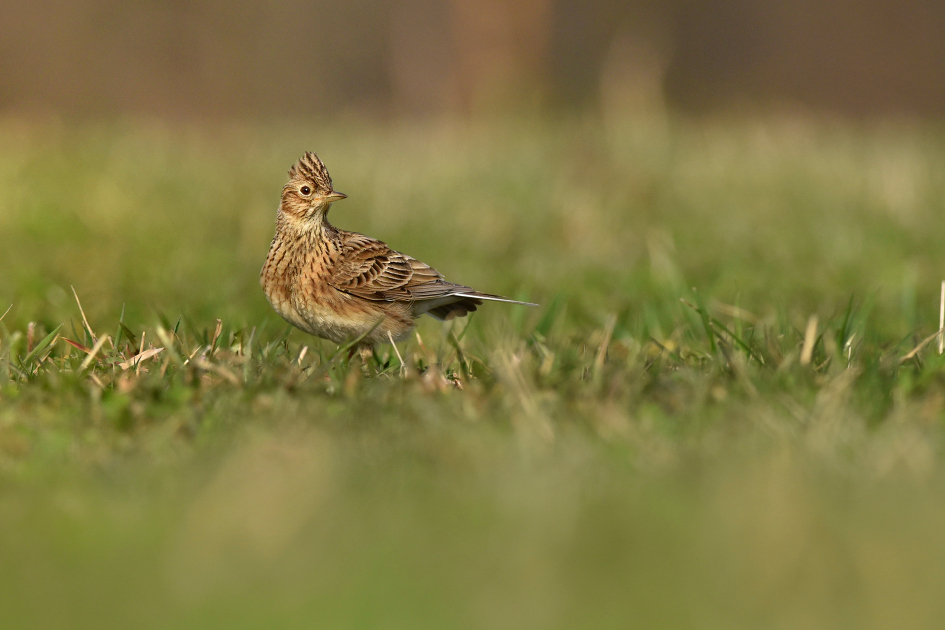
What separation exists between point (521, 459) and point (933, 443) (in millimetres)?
1070

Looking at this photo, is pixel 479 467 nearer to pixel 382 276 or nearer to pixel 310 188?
pixel 382 276

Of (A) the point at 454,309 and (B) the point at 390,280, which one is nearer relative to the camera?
(B) the point at 390,280

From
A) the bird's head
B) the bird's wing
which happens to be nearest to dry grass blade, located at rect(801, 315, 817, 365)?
the bird's wing

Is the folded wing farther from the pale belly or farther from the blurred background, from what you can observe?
the blurred background

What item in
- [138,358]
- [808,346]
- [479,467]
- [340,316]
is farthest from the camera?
[340,316]

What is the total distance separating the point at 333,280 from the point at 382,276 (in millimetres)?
219

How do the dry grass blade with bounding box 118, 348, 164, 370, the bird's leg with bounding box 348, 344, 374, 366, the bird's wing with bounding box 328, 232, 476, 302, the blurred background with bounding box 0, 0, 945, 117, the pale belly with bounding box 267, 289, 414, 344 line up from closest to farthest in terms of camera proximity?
the dry grass blade with bounding box 118, 348, 164, 370 < the bird's leg with bounding box 348, 344, 374, 366 < the pale belly with bounding box 267, 289, 414, 344 < the bird's wing with bounding box 328, 232, 476, 302 < the blurred background with bounding box 0, 0, 945, 117

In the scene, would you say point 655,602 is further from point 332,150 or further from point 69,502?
point 332,150

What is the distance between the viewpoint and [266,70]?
22.3 m

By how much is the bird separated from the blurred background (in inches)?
540

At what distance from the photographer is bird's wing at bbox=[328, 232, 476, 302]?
4.50 metres

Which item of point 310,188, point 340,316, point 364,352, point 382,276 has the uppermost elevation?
point 310,188

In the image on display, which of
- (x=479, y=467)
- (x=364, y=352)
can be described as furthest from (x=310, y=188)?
(x=479, y=467)

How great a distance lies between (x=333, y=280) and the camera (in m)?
4.46
